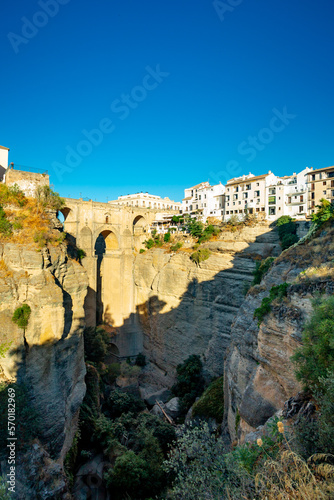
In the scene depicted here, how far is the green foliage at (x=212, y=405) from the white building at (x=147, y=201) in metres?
40.1

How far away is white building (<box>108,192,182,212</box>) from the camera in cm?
5397

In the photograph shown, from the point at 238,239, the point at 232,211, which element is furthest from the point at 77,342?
the point at 232,211

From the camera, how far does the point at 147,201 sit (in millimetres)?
54594

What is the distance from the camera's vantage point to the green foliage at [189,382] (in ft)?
69.7

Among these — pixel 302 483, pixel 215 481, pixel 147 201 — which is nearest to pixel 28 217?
pixel 215 481

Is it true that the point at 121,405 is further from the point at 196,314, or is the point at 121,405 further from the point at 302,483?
the point at 302,483

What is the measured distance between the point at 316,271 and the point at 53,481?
10739 mm

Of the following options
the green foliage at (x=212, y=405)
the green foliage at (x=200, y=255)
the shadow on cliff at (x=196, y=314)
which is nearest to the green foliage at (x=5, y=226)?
the green foliage at (x=212, y=405)

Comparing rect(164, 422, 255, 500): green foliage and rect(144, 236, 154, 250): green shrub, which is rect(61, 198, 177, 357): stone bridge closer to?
rect(144, 236, 154, 250): green shrub

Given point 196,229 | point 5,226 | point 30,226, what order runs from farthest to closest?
1. point 196,229
2. point 30,226
3. point 5,226

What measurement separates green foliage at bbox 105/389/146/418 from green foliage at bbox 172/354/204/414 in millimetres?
3329

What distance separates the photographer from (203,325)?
84.0 ft

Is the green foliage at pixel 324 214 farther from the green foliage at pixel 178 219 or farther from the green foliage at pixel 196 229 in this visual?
the green foliage at pixel 178 219

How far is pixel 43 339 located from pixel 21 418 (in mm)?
2697
